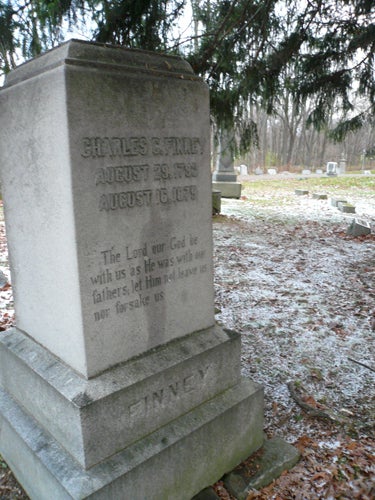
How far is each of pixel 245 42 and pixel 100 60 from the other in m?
4.23

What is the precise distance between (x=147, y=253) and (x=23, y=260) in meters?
0.70

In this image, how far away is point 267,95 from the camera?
18.8 feet

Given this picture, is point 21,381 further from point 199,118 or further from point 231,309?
point 231,309

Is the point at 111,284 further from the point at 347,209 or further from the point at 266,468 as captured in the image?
the point at 347,209

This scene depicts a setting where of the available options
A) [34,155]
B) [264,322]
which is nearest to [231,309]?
[264,322]

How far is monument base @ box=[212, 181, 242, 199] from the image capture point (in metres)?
12.7


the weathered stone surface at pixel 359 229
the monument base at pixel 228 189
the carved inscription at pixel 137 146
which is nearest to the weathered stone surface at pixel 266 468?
the carved inscription at pixel 137 146

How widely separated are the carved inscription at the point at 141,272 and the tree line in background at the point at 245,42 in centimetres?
343

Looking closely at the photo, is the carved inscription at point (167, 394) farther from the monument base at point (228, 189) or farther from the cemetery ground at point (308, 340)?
the monument base at point (228, 189)

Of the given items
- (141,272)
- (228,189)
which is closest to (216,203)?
(228,189)

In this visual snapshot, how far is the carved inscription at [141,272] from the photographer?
183 centimetres

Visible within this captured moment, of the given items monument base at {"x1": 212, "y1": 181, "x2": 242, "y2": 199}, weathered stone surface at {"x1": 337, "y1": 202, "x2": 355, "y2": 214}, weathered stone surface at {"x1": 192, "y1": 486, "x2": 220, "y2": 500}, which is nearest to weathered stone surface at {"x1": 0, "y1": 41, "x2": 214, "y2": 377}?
weathered stone surface at {"x1": 192, "y1": 486, "x2": 220, "y2": 500}

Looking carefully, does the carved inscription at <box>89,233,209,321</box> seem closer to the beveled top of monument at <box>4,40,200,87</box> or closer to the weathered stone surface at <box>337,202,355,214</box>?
the beveled top of monument at <box>4,40,200,87</box>

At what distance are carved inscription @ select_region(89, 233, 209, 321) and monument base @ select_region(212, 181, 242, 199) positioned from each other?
34.8ft
